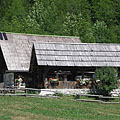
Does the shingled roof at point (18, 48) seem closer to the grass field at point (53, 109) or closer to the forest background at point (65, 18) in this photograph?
the grass field at point (53, 109)

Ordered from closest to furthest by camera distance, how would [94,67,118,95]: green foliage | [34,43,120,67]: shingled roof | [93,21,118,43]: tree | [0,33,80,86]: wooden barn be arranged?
[94,67,118,95]: green foliage
[34,43,120,67]: shingled roof
[0,33,80,86]: wooden barn
[93,21,118,43]: tree

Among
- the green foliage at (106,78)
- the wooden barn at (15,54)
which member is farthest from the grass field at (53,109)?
the wooden barn at (15,54)

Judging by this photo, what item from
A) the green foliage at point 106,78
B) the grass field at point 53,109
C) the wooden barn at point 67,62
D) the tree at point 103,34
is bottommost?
the grass field at point 53,109

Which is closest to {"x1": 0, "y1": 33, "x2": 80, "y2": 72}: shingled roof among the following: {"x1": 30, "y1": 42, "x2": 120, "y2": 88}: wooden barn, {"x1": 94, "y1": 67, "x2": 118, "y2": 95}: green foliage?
{"x1": 30, "y1": 42, "x2": 120, "y2": 88}: wooden barn

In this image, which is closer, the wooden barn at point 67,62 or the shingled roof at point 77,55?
the wooden barn at point 67,62

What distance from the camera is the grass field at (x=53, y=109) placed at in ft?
67.9

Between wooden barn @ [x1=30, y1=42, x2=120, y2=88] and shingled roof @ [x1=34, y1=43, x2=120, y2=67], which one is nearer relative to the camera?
wooden barn @ [x1=30, y1=42, x2=120, y2=88]

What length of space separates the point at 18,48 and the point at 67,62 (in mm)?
9507

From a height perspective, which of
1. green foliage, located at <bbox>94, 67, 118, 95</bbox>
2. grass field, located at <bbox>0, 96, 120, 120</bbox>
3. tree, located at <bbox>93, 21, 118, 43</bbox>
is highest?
tree, located at <bbox>93, 21, 118, 43</bbox>

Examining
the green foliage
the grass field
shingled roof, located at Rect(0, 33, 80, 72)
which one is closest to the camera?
the grass field

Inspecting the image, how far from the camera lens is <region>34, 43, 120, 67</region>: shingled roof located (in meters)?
32.0

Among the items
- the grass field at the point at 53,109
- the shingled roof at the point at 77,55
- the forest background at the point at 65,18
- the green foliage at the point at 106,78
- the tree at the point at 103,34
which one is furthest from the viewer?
the tree at the point at 103,34

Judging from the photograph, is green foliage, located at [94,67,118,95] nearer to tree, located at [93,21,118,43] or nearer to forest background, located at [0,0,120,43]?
forest background, located at [0,0,120,43]

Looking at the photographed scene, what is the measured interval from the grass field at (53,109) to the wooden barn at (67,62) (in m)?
3.67
